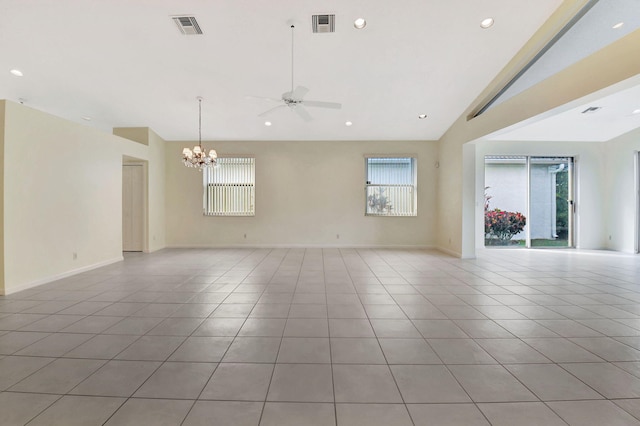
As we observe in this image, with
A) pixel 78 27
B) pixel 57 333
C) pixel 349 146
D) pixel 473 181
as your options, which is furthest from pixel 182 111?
pixel 473 181

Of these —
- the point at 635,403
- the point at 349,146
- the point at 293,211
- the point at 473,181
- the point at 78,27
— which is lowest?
the point at 635,403

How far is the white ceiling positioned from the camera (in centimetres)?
363

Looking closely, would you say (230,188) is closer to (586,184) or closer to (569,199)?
(569,199)

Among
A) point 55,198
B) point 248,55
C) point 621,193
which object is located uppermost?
point 248,55

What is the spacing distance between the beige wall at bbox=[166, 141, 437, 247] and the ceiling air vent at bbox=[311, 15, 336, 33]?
3996 mm

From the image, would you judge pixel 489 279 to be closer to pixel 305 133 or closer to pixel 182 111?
pixel 305 133

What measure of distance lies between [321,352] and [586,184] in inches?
361

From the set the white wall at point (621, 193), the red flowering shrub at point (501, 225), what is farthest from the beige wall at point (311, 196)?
the white wall at point (621, 193)

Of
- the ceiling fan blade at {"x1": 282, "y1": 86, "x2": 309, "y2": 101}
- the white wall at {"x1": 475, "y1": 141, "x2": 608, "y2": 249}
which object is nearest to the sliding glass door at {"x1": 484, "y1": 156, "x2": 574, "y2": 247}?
the white wall at {"x1": 475, "y1": 141, "x2": 608, "y2": 249}

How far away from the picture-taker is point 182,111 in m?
6.16

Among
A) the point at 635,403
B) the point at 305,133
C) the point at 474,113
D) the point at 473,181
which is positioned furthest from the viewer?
the point at 305,133

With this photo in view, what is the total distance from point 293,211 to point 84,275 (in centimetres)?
452

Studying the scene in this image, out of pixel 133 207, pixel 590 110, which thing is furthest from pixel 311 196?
pixel 590 110

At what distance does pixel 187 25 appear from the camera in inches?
151
